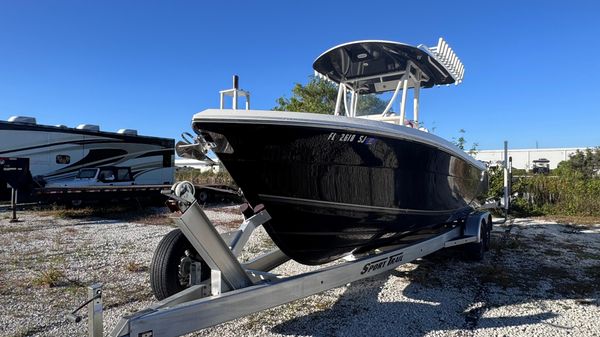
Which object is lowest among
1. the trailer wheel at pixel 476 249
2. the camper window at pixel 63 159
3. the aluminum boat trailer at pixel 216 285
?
the trailer wheel at pixel 476 249

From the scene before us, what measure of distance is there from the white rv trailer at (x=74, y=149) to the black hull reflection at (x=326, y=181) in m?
10.4

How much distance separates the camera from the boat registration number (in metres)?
3.22

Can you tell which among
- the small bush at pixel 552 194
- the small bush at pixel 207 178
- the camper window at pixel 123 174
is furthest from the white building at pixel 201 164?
the small bush at pixel 552 194

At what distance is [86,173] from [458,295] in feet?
36.6

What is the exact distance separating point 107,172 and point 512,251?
10998mm

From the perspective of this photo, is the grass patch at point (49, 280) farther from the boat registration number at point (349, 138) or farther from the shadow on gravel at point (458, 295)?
the boat registration number at point (349, 138)

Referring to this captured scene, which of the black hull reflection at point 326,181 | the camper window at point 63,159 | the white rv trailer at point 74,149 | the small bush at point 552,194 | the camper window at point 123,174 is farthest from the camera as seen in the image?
the camper window at point 123,174

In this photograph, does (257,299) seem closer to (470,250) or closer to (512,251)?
(470,250)

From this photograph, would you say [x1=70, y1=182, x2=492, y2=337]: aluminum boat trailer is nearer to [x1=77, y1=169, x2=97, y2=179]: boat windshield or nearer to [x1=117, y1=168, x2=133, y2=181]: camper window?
[x1=77, y1=169, x2=97, y2=179]: boat windshield

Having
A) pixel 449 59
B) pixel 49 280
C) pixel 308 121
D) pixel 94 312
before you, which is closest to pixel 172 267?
pixel 94 312

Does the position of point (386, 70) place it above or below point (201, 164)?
above

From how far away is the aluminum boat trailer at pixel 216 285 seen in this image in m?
2.32

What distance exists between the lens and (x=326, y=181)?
3.35 meters

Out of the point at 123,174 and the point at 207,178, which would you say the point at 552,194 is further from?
the point at 207,178
